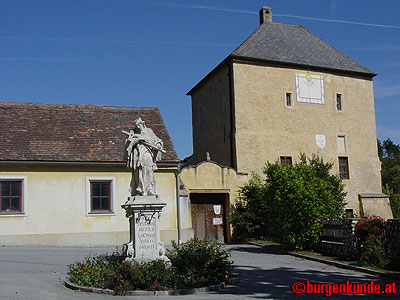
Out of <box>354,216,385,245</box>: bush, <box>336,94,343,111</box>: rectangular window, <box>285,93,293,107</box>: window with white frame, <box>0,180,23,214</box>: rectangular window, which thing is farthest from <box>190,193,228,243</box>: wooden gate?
<box>336,94,343,111</box>: rectangular window

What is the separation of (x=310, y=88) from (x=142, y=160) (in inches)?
754

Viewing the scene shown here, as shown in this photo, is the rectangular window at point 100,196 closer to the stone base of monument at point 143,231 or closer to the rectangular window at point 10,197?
the rectangular window at point 10,197

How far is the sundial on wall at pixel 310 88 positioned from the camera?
28875mm

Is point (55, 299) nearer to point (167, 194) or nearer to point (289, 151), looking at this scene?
point (167, 194)

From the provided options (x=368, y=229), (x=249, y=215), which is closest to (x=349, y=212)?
(x=249, y=215)

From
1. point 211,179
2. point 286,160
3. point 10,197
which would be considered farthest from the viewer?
point 286,160

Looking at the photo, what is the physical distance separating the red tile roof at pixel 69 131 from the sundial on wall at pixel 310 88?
360 inches

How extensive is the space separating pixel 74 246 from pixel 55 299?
11.8 meters

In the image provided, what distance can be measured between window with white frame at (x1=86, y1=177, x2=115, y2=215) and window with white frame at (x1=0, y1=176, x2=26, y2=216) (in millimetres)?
2846

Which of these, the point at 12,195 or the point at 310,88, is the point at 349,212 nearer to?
the point at 310,88

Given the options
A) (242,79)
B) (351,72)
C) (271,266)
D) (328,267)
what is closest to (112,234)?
(271,266)

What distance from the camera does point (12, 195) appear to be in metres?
20.5

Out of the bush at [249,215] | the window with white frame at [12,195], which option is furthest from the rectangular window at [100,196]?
the bush at [249,215]

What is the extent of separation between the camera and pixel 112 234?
21.5 meters
